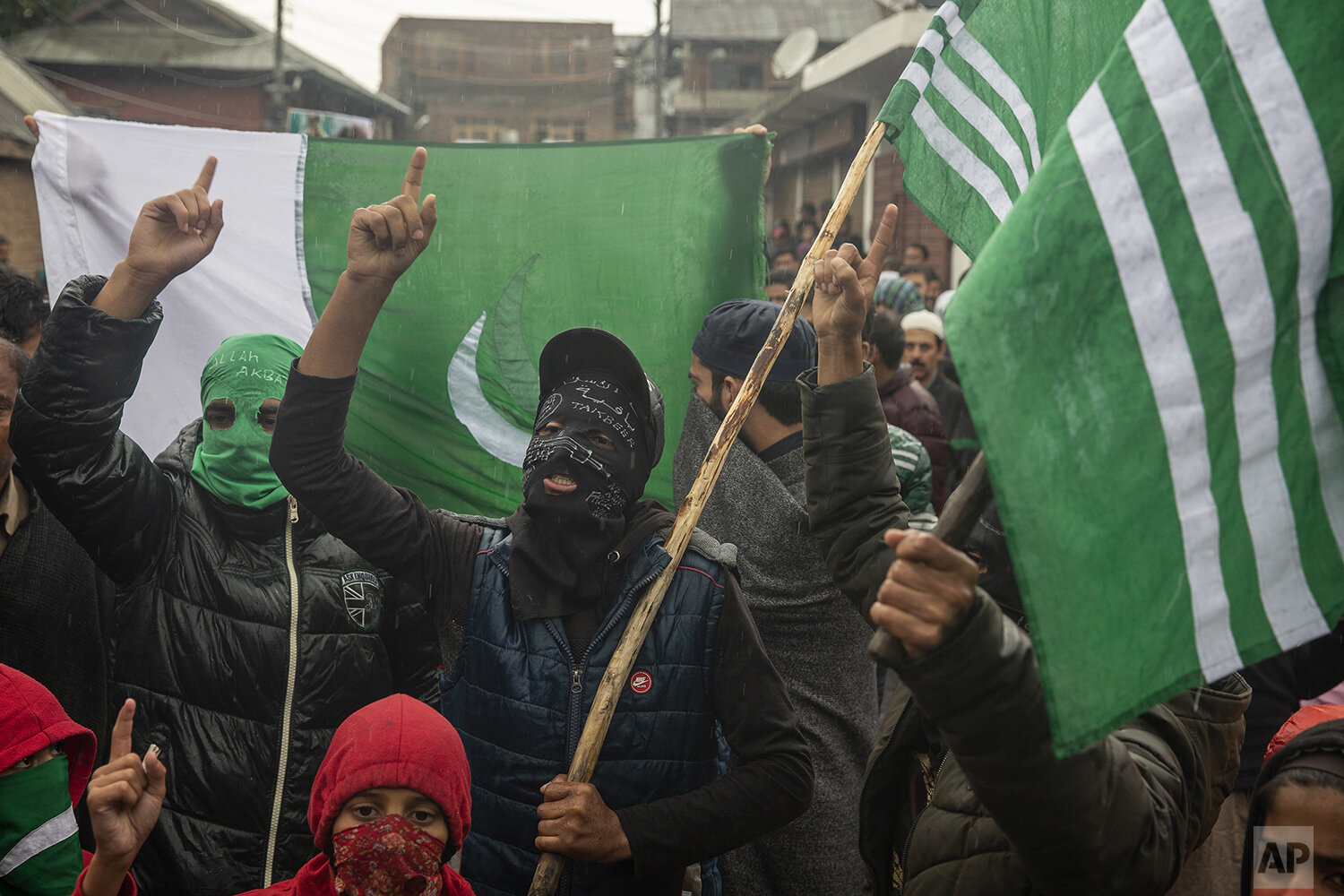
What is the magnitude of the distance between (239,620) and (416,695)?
0.47 meters

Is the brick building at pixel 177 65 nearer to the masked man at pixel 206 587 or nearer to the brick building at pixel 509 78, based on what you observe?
the brick building at pixel 509 78

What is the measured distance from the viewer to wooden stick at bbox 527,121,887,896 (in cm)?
208

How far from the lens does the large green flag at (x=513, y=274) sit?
358 cm

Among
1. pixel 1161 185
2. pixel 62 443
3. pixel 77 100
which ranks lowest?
pixel 62 443

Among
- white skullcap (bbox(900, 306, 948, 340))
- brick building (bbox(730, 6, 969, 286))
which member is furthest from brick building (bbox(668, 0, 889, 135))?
white skullcap (bbox(900, 306, 948, 340))

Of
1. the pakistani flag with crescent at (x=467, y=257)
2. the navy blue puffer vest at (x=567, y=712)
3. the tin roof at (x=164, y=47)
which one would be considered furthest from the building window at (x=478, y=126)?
the navy blue puffer vest at (x=567, y=712)

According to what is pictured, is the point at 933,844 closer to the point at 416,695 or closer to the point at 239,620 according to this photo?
the point at 416,695

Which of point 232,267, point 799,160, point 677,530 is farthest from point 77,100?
point 677,530

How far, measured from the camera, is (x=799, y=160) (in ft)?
83.2

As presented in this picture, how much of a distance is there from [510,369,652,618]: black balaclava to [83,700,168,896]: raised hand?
734 mm

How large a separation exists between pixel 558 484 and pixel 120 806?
39.5 inches

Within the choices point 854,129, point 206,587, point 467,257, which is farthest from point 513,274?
point 854,129

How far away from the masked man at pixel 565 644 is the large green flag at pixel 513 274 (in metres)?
1.27

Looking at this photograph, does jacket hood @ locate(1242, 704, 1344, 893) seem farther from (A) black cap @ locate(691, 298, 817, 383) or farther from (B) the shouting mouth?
(A) black cap @ locate(691, 298, 817, 383)
